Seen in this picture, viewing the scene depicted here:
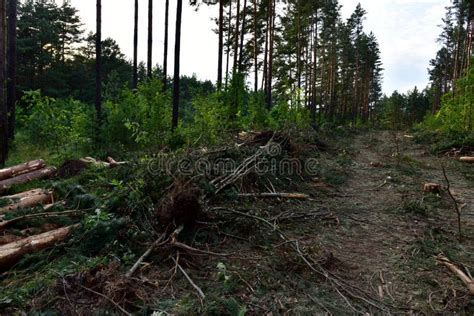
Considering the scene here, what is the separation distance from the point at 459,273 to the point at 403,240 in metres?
1.01

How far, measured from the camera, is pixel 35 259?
3.77 metres

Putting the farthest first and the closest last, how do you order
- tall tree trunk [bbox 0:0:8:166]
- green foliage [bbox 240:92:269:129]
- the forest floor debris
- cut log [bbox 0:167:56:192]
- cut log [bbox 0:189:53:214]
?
green foliage [bbox 240:92:269:129] < tall tree trunk [bbox 0:0:8:166] < cut log [bbox 0:167:56:192] < cut log [bbox 0:189:53:214] < the forest floor debris

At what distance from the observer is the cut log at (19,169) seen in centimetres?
727

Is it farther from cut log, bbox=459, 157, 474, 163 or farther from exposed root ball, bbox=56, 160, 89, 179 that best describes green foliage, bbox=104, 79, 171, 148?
cut log, bbox=459, 157, 474, 163

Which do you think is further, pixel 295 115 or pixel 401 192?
pixel 295 115

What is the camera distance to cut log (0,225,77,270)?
369cm

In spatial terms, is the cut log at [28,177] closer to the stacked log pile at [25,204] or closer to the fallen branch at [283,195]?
the stacked log pile at [25,204]

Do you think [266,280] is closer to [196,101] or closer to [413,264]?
[413,264]

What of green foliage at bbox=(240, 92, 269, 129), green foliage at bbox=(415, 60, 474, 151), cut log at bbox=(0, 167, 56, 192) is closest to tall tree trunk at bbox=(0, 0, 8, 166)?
cut log at bbox=(0, 167, 56, 192)

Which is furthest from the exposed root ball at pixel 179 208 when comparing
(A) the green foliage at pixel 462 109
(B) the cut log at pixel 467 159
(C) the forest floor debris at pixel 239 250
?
(A) the green foliage at pixel 462 109

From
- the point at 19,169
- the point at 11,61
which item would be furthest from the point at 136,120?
the point at 11,61

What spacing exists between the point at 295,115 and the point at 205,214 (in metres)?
12.5

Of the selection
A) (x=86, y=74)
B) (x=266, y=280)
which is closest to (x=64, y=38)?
(x=86, y=74)

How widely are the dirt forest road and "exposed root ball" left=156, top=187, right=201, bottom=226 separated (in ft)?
5.95
